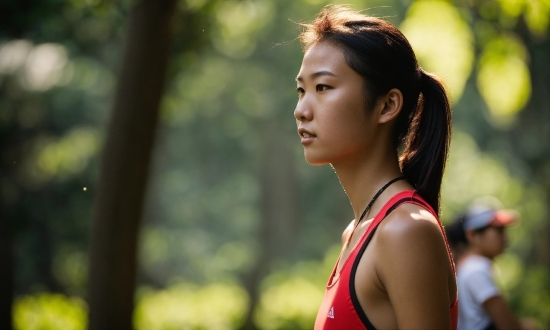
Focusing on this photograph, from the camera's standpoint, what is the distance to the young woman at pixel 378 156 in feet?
6.82

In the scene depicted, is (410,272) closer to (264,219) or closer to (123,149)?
(123,149)

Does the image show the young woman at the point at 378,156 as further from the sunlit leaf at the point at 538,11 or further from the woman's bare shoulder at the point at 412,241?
the sunlit leaf at the point at 538,11

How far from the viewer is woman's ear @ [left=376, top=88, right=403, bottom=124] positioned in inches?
96.4

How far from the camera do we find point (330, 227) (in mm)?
27312

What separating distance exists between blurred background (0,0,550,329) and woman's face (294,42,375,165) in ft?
2.41

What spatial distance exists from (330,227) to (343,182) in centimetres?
2493

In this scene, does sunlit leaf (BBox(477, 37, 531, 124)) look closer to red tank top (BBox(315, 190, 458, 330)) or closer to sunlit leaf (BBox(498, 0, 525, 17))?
sunlit leaf (BBox(498, 0, 525, 17))

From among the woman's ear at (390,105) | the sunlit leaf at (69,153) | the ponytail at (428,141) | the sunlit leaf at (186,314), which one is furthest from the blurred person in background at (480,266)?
the sunlit leaf at (69,153)

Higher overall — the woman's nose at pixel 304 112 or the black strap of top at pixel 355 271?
the woman's nose at pixel 304 112

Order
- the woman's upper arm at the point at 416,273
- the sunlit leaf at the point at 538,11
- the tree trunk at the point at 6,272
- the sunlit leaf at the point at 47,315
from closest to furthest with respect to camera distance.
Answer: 1. the woman's upper arm at the point at 416,273
2. the sunlit leaf at the point at 538,11
3. the tree trunk at the point at 6,272
4. the sunlit leaf at the point at 47,315

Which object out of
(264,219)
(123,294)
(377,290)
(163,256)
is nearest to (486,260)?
(123,294)

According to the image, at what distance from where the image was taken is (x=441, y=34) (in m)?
4.78

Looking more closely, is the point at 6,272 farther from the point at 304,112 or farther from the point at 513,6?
the point at 304,112

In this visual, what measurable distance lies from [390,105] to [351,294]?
0.69 m
